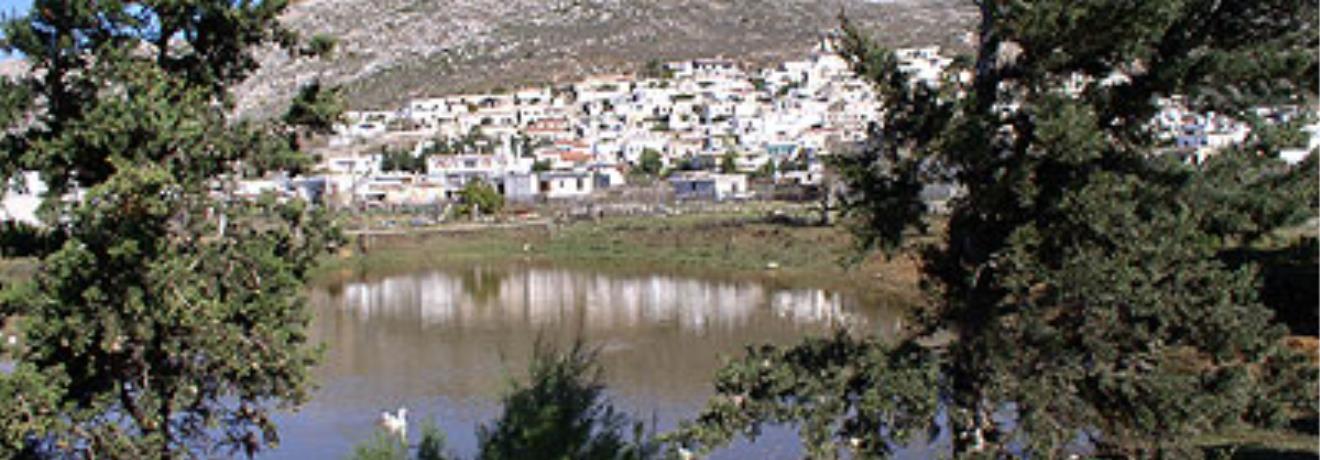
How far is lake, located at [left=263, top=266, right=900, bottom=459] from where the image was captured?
64.1 feet

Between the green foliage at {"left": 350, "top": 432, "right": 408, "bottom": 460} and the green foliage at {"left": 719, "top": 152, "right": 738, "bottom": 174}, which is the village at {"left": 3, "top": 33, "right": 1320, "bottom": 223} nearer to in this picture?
the green foliage at {"left": 719, "top": 152, "right": 738, "bottom": 174}

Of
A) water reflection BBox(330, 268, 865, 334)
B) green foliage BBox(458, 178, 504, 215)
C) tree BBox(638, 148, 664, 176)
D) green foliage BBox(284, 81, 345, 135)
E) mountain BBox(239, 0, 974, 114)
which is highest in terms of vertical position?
mountain BBox(239, 0, 974, 114)

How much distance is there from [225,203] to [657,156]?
72.9m

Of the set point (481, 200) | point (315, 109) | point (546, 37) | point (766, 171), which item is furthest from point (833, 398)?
point (546, 37)

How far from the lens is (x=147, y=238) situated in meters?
8.50

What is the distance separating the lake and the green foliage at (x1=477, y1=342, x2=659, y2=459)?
410 mm

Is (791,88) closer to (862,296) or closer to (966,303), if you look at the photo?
(862,296)

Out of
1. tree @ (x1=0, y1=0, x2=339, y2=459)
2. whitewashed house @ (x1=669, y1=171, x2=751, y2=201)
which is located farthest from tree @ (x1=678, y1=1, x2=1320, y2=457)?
whitewashed house @ (x1=669, y1=171, x2=751, y2=201)

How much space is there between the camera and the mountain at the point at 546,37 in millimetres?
124625

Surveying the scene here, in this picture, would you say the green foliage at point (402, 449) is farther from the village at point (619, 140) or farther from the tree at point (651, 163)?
the tree at point (651, 163)

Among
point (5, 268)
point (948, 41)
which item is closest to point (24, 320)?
point (5, 268)

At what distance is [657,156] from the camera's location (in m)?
82.1

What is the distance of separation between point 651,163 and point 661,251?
3285 cm

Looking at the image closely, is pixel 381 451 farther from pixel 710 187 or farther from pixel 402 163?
pixel 402 163
